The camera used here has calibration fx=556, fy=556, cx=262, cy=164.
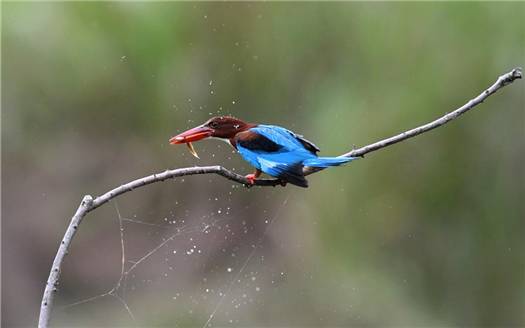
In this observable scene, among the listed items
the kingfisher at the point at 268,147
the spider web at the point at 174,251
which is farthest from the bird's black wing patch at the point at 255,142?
the spider web at the point at 174,251

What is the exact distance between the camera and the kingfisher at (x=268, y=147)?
924 mm

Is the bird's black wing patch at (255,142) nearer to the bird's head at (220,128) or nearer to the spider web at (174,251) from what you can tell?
the bird's head at (220,128)

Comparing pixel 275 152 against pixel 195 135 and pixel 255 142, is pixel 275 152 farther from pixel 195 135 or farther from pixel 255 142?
pixel 195 135

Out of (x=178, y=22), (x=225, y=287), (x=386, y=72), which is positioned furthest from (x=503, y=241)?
(x=178, y=22)

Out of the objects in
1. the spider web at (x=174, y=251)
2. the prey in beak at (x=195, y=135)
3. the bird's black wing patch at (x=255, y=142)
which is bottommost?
the spider web at (x=174, y=251)

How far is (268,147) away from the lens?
3.25 feet

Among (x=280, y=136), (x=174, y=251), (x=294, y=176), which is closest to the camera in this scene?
(x=294, y=176)

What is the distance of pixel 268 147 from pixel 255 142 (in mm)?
33

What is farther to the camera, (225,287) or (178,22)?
(178,22)

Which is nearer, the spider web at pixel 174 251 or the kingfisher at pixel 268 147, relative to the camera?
the kingfisher at pixel 268 147

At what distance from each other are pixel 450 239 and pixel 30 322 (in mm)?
1801

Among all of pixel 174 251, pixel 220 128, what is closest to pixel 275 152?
pixel 220 128

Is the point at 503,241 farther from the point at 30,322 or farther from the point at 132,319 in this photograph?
the point at 30,322

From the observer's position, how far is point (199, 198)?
229 cm
